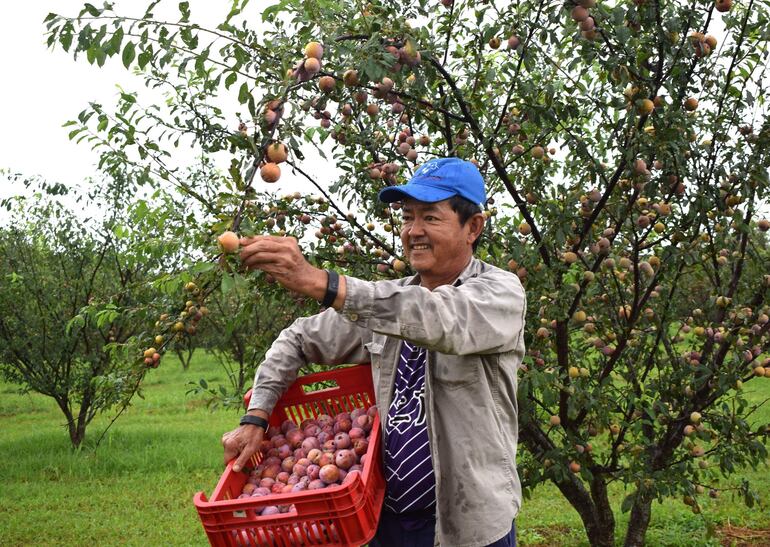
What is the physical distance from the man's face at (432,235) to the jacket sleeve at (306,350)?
1.10ft

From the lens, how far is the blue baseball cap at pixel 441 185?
84.0 inches

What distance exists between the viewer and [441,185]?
7.11ft

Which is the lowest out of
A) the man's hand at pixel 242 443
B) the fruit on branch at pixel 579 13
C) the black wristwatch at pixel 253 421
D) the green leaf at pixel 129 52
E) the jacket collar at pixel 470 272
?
the man's hand at pixel 242 443

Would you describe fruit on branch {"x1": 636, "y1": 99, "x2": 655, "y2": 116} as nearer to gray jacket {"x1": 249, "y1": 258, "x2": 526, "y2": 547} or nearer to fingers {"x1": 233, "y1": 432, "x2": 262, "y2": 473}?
gray jacket {"x1": 249, "y1": 258, "x2": 526, "y2": 547}

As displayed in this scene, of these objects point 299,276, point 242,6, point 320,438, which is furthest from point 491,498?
point 242,6

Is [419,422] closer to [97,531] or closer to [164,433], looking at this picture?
[97,531]

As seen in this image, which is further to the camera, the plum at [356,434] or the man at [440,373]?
the plum at [356,434]

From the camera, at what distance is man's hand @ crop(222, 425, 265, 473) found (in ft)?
7.32

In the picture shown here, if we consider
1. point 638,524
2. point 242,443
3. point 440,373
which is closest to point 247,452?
point 242,443

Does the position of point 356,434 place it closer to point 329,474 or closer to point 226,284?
point 329,474

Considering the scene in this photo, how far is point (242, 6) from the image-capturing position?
2.22 m

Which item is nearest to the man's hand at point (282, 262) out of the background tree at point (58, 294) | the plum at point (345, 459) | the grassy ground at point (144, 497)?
the plum at point (345, 459)

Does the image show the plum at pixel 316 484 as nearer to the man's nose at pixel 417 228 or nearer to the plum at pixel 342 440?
the plum at pixel 342 440

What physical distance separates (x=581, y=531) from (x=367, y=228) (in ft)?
9.65
